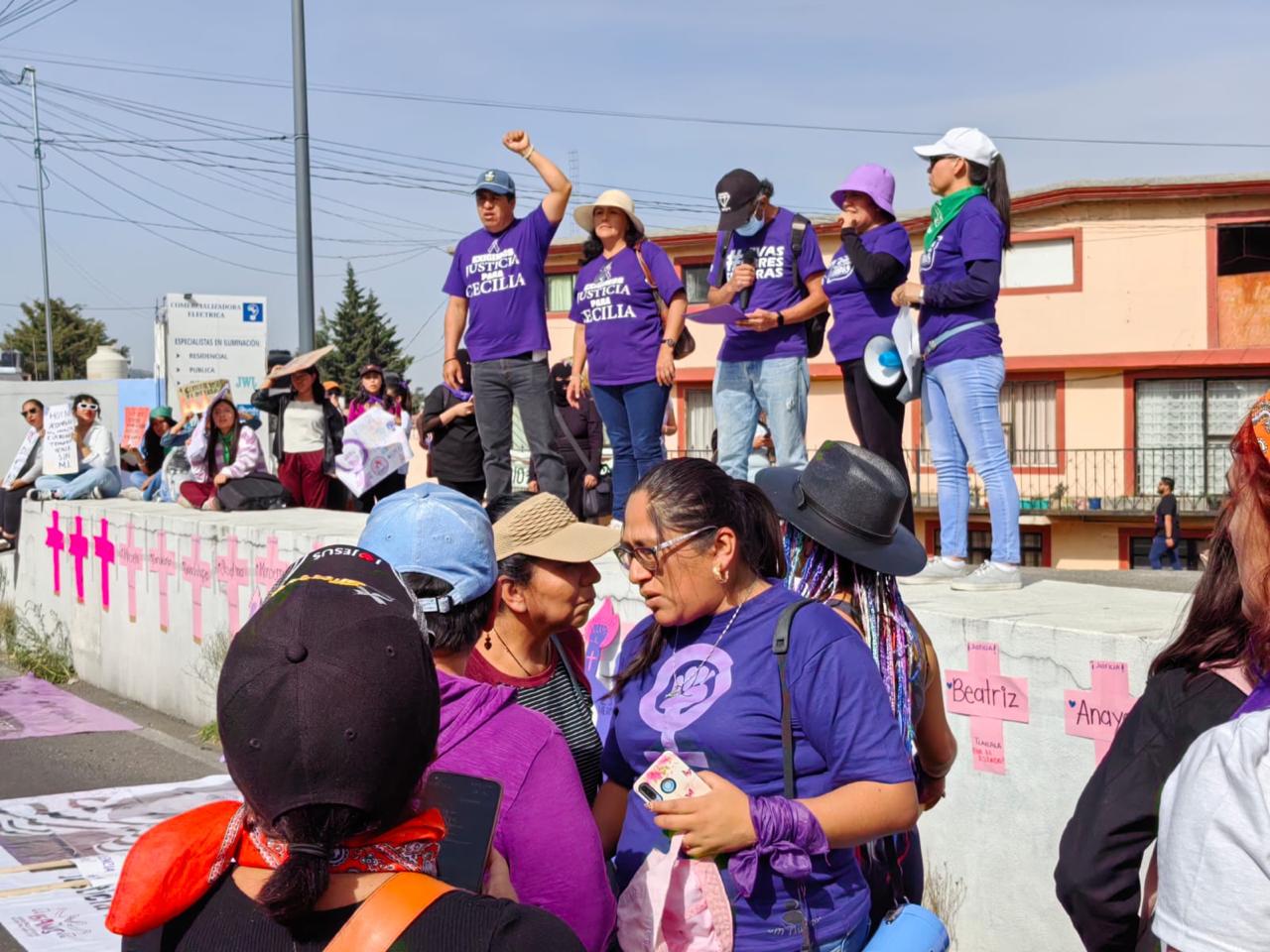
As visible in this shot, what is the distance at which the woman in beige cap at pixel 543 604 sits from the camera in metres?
3.43

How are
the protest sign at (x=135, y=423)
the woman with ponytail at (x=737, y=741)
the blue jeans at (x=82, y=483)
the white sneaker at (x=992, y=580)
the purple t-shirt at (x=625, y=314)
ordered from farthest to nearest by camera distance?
the protest sign at (x=135, y=423) < the blue jeans at (x=82, y=483) < the purple t-shirt at (x=625, y=314) < the white sneaker at (x=992, y=580) < the woman with ponytail at (x=737, y=741)

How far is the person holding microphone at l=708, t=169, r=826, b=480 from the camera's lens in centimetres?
705

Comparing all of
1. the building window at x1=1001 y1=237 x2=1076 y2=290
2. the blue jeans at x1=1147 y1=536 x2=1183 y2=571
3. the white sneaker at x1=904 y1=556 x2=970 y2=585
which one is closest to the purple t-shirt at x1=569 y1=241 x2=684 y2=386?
the white sneaker at x1=904 y1=556 x2=970 y2=585

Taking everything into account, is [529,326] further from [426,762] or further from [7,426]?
[7,426]

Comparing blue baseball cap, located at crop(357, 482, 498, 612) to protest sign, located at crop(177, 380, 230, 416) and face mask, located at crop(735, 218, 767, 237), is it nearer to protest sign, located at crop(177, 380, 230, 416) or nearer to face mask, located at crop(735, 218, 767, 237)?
face mask, located at crop(735, 218, 767, 237)

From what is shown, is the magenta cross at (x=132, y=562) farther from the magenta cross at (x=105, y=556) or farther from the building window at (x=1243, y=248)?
the building window at (x=1243, y=248)

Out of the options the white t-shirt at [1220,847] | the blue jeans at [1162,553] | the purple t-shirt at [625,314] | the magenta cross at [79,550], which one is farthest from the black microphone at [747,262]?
the blue jeans at [1162,553]

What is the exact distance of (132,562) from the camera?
1091 cm

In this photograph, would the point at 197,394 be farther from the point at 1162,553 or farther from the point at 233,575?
the point at 1162,553

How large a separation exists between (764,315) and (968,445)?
159 centimetres

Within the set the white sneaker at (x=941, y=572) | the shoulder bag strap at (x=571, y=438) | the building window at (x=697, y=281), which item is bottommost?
the white sneaker at (x=941, y=572)

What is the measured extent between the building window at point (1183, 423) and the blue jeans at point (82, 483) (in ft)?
80.9

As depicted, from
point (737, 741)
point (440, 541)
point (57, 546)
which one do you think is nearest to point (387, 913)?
point (440, 541)

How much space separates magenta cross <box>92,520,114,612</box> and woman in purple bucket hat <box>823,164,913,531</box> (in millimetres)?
6996
